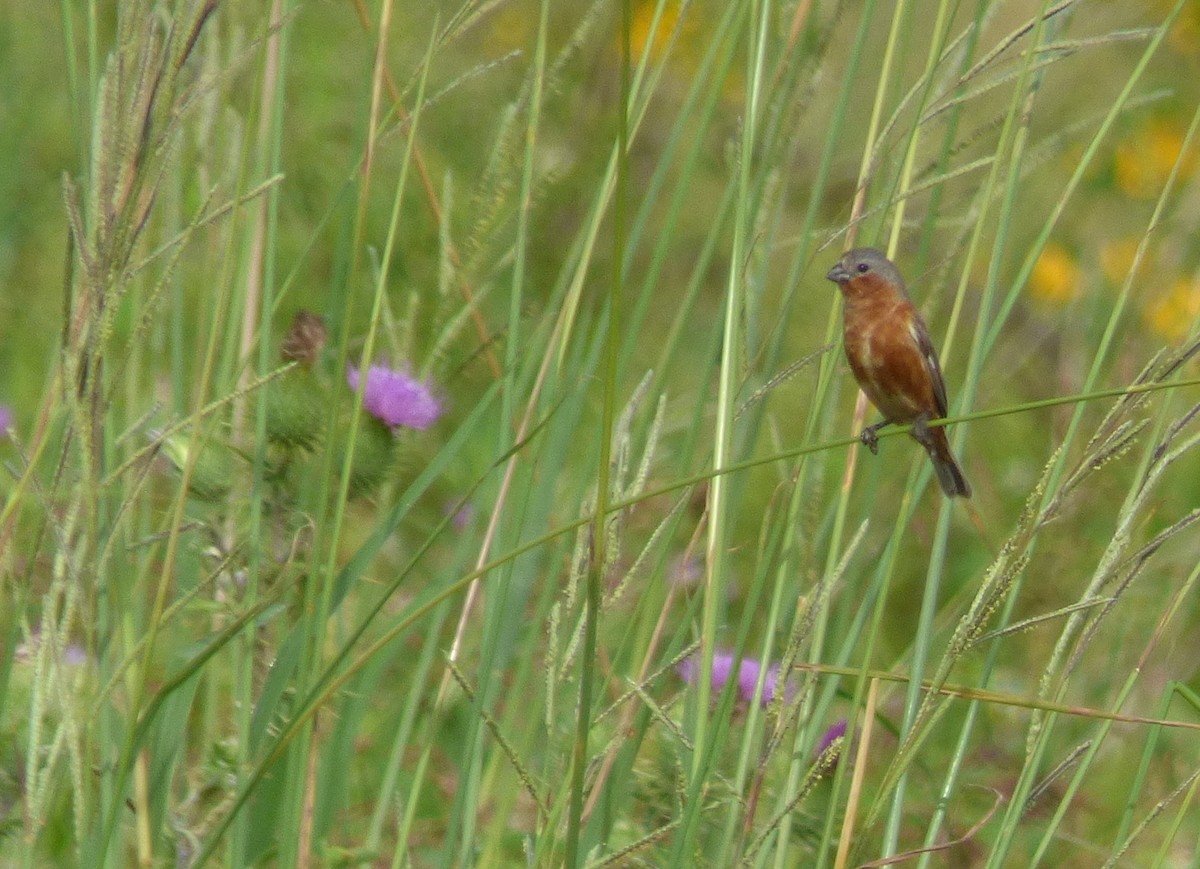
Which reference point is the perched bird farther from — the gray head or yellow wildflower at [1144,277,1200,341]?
yellow wildflower at [1144,277,1200,341]

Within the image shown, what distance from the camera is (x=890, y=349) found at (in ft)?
8.23

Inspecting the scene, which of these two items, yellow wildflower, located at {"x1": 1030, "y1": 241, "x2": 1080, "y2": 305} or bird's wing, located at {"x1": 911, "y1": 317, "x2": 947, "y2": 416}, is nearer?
bird's wing, located at {"x1": 911, "y1": 317, "x2": 947, "y2": 416}

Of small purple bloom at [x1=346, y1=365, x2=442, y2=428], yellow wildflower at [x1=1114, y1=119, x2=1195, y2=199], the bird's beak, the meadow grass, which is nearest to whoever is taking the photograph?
the meadow grass

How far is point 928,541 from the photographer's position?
133 inches

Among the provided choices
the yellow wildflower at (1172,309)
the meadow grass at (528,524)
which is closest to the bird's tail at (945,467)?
the meadow grass at (528,524)

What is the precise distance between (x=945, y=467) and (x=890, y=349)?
515 mm

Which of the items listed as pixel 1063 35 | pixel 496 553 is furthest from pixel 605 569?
pixel 1063 35

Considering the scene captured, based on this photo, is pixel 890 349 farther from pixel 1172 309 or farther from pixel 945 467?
pixel 1172 309

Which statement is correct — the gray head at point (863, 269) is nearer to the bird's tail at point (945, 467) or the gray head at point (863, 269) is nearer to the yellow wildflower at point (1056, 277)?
the bird's tail at point (945, 467)

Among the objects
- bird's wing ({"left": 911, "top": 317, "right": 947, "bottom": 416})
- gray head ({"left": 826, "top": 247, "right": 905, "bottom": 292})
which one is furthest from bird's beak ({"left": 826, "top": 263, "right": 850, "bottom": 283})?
bird's wing ({"left": 911, "top": 317, "right": 947, "bottom": 416})

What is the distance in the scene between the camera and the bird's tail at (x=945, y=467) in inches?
66.6

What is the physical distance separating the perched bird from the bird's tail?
93 mm

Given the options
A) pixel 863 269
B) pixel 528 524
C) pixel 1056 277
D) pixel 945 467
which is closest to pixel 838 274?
pixel 863 269

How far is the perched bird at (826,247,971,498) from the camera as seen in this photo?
7.90 feet
